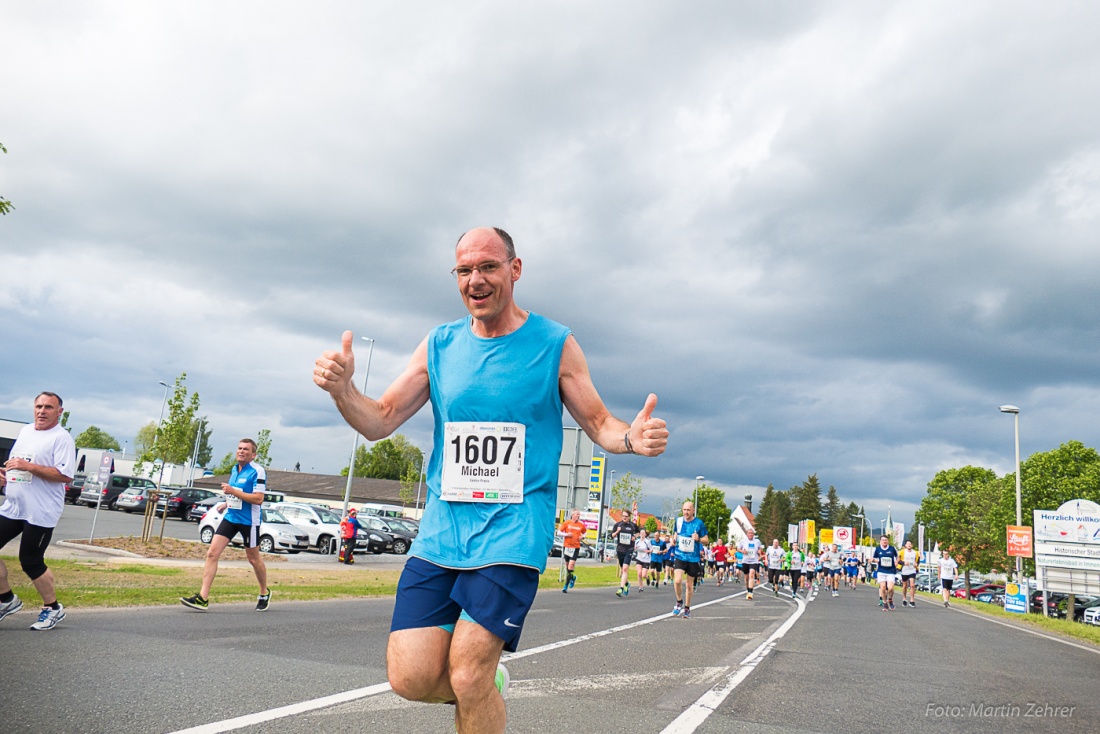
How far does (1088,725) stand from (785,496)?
506 feet

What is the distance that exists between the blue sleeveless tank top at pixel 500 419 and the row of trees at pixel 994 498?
48.9 meters

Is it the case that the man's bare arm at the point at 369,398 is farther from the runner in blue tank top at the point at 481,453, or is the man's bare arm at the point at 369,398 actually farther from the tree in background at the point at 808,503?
the tree in background at the point at 808,503

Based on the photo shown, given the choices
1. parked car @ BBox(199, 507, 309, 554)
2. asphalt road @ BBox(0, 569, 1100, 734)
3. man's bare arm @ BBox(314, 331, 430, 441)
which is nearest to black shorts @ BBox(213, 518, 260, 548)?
asphalt road @ BBox(0, 569, 1100, 734)

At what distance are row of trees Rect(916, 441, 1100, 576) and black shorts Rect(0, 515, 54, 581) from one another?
160ft

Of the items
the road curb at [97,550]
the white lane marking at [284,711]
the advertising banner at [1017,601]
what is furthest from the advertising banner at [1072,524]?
the white lane marking at [284,711]

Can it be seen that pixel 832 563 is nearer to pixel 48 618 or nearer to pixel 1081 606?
pixel 1081 606

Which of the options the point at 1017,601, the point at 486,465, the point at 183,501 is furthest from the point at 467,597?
the point at 183,501

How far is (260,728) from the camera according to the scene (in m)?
4.12

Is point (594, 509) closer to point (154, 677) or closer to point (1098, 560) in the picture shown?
point (1098, 560)

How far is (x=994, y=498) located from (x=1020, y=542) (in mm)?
40087

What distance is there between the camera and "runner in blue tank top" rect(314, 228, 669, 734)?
2727mm

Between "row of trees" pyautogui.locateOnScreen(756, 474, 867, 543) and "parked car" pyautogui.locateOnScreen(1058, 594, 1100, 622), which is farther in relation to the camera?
"row of trees" pyautogui.locateOnScreen(756, 474, 867, 543)

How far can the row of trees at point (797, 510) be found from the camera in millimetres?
141000

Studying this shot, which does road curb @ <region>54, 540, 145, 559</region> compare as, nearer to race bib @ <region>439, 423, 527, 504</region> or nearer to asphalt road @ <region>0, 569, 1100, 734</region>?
asphalt road @ <region>0, 569, 1100, 734</region>
